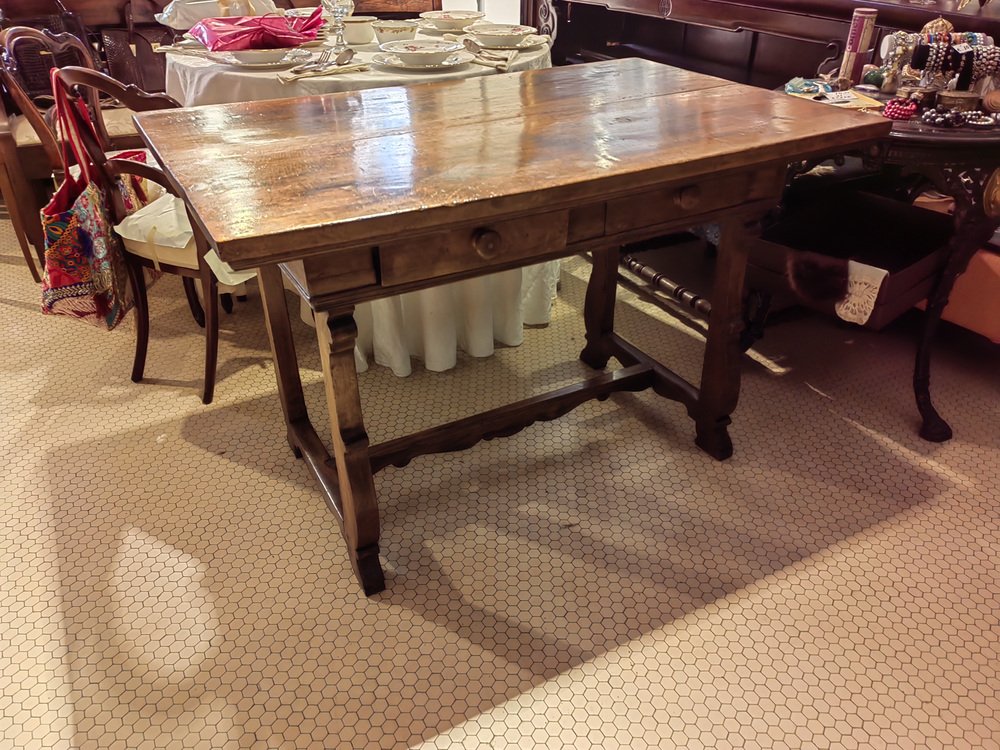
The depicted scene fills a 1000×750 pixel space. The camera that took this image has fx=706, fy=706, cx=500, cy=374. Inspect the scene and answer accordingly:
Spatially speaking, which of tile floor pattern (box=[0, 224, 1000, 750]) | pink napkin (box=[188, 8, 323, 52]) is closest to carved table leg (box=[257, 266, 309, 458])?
tile floor pattern (box=[0, 224, 1000, 750])

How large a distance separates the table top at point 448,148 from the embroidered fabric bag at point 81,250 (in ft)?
1.92

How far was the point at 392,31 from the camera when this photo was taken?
2.26 metres

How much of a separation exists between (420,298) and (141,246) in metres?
0.80

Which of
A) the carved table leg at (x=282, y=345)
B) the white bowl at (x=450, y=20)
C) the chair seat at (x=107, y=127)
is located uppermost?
the white bowl at (x=450, y=20)

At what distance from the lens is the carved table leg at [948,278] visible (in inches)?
68.4

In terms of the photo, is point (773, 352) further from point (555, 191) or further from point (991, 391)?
point (555, 191)

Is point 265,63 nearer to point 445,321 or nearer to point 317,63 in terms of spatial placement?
point 317,63

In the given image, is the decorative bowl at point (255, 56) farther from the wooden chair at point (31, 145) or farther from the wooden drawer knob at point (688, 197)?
the wooden drawer knob at point (688, 197)

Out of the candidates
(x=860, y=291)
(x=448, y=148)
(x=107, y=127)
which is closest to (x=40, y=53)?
(x=107, y=127)

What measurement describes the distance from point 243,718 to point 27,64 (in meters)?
3.20

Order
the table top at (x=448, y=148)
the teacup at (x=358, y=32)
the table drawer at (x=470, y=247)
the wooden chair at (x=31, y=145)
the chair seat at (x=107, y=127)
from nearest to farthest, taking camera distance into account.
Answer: the table top at (x=448, y=148) → the table drawer at (x=470, y=247) → the teacup at (x=358, y=32) → the wooden chair at (x=31, y=145) → the chair seat at (x=107, y=127)

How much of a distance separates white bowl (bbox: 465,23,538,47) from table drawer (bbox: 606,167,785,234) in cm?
102

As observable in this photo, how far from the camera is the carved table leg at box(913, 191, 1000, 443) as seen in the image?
5.70 feet

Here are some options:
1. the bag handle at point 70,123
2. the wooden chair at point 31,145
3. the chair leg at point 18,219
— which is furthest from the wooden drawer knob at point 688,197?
the chair leg at point 18,219
